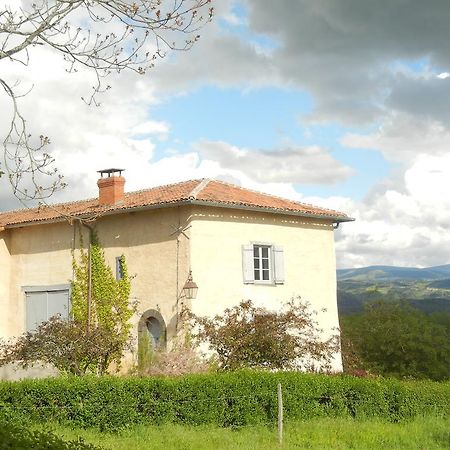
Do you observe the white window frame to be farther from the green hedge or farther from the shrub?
the green hedge

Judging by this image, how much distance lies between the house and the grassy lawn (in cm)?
671

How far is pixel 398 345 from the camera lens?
31062 mm

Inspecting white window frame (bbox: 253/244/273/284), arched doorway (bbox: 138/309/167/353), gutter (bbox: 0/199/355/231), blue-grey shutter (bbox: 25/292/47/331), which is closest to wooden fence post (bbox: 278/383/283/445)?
arched doorway (bbox: 138/309/167/353)

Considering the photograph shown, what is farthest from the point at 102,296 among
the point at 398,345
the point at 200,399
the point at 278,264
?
the point at 398,345

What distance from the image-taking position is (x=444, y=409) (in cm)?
1967

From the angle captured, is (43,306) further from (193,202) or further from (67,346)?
(193,202)

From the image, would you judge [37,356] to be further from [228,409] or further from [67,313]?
[228,409]

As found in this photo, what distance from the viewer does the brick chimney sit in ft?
81.8

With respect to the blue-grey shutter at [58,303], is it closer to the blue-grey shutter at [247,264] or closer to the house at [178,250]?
the house at [178,250]

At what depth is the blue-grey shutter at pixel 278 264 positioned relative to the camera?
24188 mm

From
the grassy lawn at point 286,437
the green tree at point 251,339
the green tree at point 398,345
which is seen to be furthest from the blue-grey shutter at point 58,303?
the green tree at point 398,345

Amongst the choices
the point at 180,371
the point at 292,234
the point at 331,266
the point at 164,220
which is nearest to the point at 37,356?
the point at 180,371

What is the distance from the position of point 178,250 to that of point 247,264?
7.81ft

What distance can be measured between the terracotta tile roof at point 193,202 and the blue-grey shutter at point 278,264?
4.10 feet
